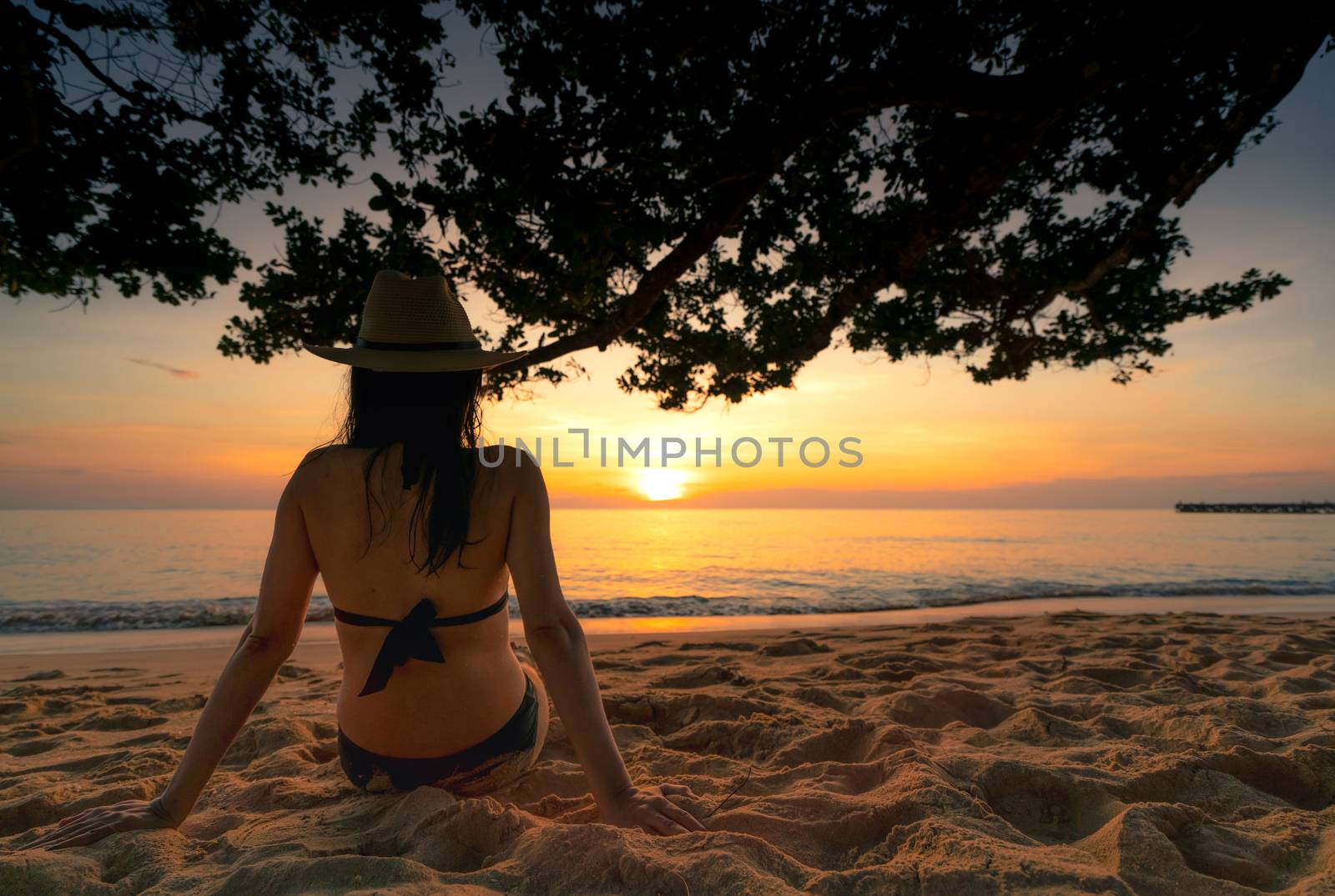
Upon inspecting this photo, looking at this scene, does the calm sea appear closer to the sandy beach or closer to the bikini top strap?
the sandy beach

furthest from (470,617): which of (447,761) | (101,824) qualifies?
(101,824)

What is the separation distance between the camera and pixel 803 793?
2230 millimetres

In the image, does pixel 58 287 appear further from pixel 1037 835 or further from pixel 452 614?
pixel 1037 835

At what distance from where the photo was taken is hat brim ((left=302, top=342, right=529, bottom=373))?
6.48 feet

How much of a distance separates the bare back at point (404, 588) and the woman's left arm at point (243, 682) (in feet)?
0.21

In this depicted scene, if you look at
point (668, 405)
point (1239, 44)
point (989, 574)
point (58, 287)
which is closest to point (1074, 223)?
point (1239, 44)

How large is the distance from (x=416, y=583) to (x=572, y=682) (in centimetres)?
57

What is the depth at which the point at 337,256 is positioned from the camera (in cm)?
490

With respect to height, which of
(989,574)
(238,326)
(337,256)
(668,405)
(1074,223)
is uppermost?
(1074,223)

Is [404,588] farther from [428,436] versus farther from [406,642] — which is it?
[428,436]

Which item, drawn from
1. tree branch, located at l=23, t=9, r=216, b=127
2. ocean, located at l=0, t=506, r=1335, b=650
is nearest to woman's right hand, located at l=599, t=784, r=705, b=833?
tree branch, located at l=23, t=9, r=216, b=127

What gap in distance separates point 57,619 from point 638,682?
9.20m

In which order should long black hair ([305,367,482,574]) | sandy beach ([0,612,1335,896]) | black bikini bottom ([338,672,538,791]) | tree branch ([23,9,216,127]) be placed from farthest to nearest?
1. tree branch ([23,9,216,127])
2. black bikini bottom ([338,672,538,791])
3. long black hair ([305,367,482,574])
4. sandy beach ([0,612,1335,896])

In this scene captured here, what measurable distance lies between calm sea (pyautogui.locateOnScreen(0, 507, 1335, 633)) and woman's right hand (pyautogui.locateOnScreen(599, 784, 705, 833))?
26.8ft
